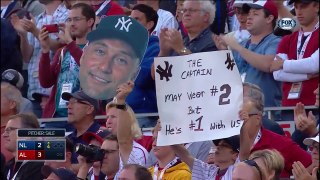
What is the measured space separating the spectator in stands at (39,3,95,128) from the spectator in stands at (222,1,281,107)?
67.0 inches

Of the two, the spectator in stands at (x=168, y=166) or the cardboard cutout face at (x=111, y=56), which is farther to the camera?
the cardboard cutout face at (x=111, y=56)

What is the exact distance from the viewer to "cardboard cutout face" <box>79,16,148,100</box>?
10891mm

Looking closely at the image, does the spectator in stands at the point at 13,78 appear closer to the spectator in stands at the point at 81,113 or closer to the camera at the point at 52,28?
the camera at the point at 52,28

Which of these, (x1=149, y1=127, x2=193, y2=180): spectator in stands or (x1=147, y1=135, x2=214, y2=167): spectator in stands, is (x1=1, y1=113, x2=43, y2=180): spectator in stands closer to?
(x1=147, y1=135, x2=214, y2=167): spectator in stands

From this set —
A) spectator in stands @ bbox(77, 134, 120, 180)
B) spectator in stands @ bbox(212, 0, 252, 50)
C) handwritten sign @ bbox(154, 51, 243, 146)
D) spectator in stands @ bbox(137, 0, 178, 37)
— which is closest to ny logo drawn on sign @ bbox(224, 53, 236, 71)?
handwritten sign @ bbox(154, 51, 243, 146)

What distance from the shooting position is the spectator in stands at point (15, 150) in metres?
11.5

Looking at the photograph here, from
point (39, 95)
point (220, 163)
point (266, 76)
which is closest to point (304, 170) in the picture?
point (220, 163)

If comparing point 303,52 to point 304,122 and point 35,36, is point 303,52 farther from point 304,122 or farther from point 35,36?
point 35,36

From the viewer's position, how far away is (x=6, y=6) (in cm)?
1650

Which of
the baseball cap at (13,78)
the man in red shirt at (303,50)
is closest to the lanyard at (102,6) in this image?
the baseball cap at (13,78)

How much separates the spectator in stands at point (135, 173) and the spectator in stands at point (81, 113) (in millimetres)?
1979

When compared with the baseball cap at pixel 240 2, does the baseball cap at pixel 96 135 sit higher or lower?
lower
